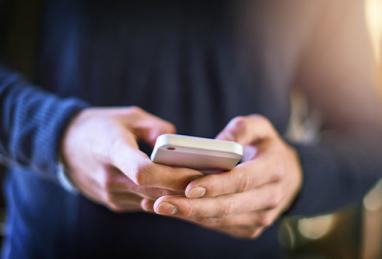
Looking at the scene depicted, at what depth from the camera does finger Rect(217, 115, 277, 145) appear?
0.91 ft

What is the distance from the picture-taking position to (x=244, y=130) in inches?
11.0

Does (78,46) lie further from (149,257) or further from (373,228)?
(373,228)

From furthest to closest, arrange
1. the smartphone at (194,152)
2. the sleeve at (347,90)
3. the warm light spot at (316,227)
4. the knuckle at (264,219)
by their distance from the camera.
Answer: the warm light spot at (316,227), the sleeve at (347,90), the knuckle at (264,219), the smartphone at (194,152)

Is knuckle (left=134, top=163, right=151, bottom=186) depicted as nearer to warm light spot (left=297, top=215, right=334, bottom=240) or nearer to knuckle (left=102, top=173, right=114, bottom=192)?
knuckle (left=102, top=173, right=114, bottom=192)

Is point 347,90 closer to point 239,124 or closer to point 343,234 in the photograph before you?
point 239,124

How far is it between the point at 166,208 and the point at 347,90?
317 mm

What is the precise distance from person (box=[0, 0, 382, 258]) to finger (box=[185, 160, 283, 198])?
3cm

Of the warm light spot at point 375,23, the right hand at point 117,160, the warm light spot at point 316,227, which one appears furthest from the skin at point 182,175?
the warm light spot at point 316,227

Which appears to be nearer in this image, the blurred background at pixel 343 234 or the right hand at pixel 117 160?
the right hand at pixel 117 160

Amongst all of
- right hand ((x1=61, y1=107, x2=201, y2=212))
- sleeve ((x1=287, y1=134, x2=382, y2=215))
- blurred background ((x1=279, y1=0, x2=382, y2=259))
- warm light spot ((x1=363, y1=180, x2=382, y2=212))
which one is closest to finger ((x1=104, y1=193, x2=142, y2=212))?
right hand ((x1=61, y1=107, x2=201, y2=212))

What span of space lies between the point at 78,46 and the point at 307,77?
256mm

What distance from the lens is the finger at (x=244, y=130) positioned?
0.91 ft

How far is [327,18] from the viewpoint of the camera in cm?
44

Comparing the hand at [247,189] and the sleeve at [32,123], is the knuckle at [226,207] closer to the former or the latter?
the hand at [247,189]
